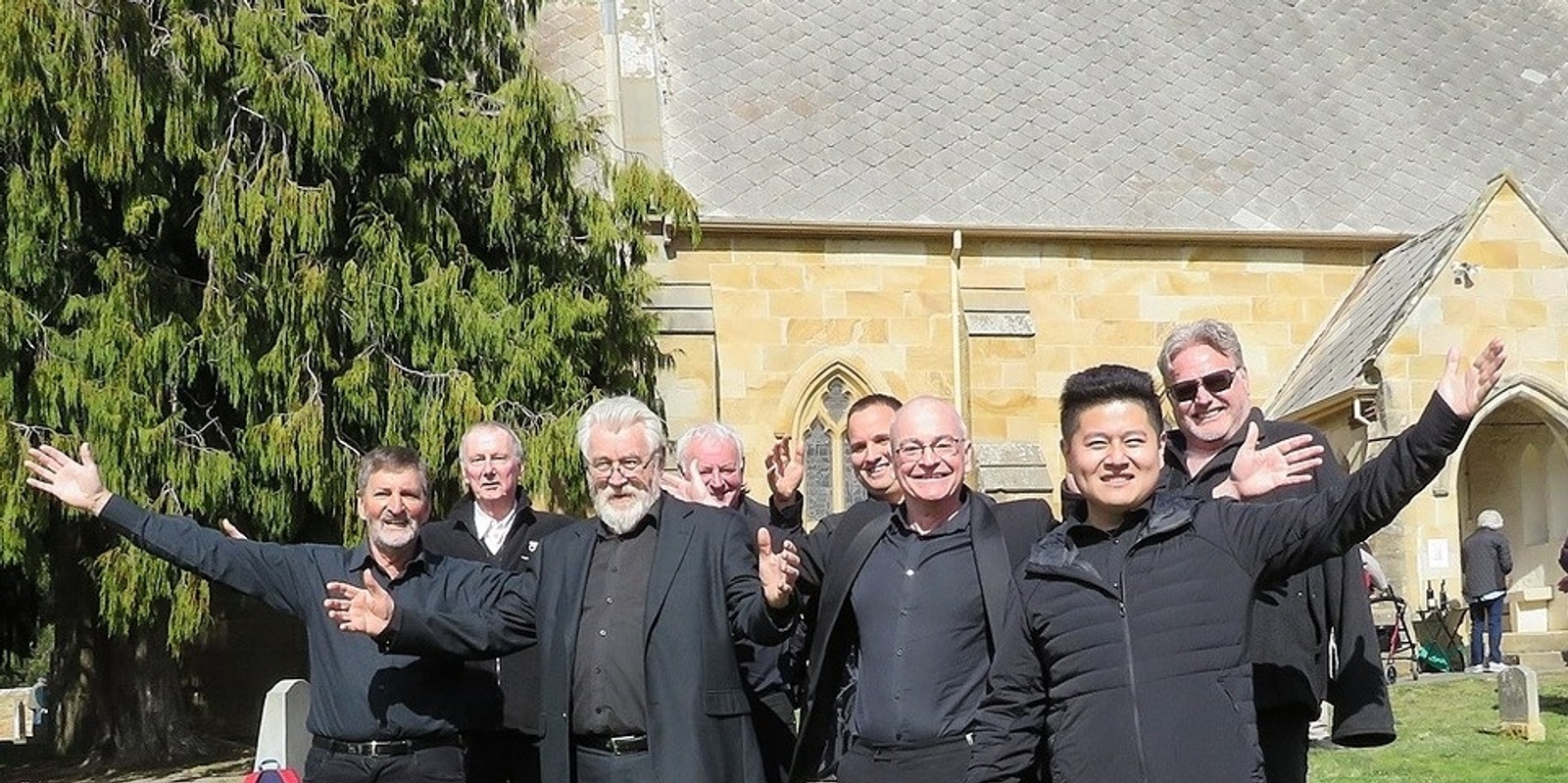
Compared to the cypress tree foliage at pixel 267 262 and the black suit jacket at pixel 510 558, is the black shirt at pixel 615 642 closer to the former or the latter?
the black suit jacket at pixel 510 558

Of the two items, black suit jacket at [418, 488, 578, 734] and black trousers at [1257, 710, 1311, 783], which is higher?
black suit jacket at [418, 488, 578, 734]

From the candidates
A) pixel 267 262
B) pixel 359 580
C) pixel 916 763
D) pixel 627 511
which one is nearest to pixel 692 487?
pixel 627 511

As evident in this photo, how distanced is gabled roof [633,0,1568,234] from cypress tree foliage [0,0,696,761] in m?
3.91

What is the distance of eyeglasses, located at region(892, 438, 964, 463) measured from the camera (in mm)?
4680

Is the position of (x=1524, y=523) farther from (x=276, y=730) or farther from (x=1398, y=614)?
(x=276, y=730)

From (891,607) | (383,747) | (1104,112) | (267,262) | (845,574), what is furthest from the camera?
(1104,112)

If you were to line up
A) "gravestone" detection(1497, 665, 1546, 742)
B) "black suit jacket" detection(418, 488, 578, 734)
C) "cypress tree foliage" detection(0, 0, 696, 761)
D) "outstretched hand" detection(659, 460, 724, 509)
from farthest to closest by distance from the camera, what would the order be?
"cypress tree foliage" detection(0, 0, 696, 761), "gravestone" detection(1497, 665, 1546, 742), "outstretched hand" detection(659, 460, 724, 509), "black suit jacket" detection(418, 488, 578, 734)

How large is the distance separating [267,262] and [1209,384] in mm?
9797

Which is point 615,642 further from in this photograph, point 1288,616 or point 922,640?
point 1288,616

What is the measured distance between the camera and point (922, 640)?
4.71 metres

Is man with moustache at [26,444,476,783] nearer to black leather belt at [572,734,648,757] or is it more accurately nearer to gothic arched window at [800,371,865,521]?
black leather belt at [572,734,648,757]

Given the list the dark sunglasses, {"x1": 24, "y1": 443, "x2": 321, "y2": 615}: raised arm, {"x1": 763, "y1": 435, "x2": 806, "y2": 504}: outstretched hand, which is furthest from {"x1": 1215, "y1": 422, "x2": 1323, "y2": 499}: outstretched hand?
{"x1": 24, "y1": 443, "x2": 321, "y2": 615}: raised arm

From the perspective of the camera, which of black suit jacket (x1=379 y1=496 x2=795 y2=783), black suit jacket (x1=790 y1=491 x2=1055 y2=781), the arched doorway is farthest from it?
the arched doorway

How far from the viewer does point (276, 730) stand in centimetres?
691
